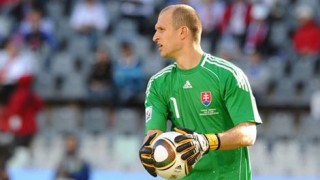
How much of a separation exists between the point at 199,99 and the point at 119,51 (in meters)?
10.3

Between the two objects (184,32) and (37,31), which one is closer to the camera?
(184,32)

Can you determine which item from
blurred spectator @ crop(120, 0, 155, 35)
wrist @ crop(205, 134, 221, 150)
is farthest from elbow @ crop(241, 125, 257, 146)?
blurred spectator @ crop(120, 0, 155, 35)

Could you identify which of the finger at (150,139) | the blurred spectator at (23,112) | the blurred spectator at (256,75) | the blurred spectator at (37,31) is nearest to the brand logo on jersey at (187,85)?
the finger at (150,139)

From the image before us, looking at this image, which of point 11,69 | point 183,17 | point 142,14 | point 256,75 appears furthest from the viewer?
point 142,14

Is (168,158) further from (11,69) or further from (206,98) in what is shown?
(11,69)

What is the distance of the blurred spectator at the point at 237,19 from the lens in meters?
16.4

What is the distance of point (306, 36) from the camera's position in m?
16.4

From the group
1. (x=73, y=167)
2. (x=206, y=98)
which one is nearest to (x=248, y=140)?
(x=206, y=98)

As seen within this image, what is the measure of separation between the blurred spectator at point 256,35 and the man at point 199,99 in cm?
1047

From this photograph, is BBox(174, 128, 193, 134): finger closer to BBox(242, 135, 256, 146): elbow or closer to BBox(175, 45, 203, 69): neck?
BBox(242, 135, 256, 146): elbow

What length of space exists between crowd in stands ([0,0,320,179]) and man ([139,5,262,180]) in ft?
29.7

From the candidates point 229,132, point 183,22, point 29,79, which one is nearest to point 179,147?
point 229,132

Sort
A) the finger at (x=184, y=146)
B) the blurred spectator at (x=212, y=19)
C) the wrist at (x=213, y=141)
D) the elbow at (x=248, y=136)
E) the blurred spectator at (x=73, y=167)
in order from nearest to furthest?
the finger at (x=184, y=146) → the wrist at (x=213, y=141) → the elbow at (x=248, y=136) → the blurred spectator at (x=73, y=167) → the blurred spectator at (x=212, y=19)

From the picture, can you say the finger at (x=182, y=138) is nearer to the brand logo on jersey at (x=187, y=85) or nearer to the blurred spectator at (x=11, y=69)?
the brand logo on jersey at (x=187, y=85)
